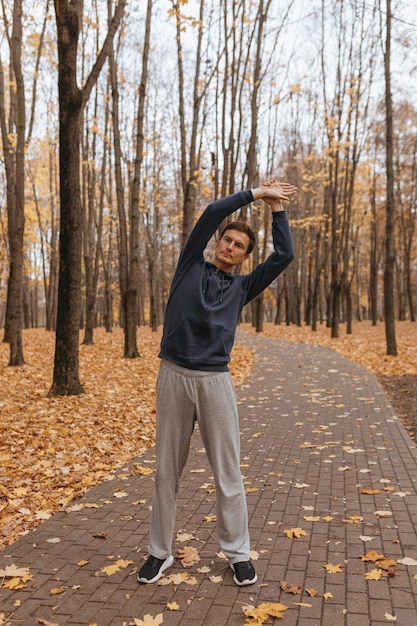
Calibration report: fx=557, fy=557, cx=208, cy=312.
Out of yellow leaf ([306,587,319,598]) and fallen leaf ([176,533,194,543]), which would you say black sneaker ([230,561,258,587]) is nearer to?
yellow leaf ([306,587,319,598])

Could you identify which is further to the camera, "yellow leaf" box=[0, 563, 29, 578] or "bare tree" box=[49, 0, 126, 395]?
"bare tree" box=[49, 0, 126, 395]

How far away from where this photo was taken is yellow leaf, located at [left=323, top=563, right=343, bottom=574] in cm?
342

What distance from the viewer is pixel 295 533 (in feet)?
13.2

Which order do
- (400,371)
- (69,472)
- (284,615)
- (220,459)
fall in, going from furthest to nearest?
1. (400,371)
2. (69,472)
3. (220,459)
4. (284,615)

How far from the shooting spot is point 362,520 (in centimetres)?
427

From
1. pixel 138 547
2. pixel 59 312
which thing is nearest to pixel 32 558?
pixel 138 547

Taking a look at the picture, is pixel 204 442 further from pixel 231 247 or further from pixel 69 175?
pixel 69 175

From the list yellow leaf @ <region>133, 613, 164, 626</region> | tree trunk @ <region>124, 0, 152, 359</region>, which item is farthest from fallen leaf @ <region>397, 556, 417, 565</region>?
tree trunk @ <region>124, 0, 152, 359</region>

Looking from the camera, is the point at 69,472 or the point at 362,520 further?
the point at 69,472

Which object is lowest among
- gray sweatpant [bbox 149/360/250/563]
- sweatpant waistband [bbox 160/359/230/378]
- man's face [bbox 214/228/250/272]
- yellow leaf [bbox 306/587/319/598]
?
yellow leaf [bbox 306/587/319/598]

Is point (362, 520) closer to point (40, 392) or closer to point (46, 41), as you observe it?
point (40, 392)

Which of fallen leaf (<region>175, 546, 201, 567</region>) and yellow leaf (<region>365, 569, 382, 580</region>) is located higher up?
yellow leaf (<region>365, 569, 382, 580</region>)

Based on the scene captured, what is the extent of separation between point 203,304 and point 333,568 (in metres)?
1.84

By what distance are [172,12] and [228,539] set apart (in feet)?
31.1
